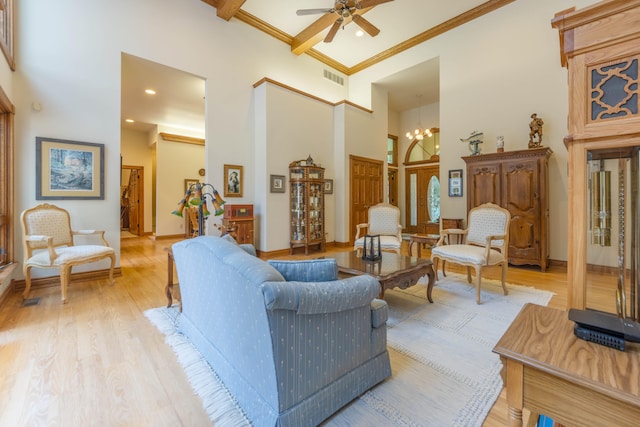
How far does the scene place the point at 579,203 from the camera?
42.6 inches

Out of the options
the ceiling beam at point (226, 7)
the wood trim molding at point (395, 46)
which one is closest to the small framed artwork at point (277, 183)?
the ceiling beam at point (226, 7)

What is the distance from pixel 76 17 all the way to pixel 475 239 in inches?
230

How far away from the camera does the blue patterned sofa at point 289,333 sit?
113cm

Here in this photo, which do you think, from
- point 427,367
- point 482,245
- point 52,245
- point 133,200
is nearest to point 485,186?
point 482,245

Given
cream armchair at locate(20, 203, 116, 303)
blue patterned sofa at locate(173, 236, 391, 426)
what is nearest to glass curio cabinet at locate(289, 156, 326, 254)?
cream armchair at locate(20, 203, 116, 303)

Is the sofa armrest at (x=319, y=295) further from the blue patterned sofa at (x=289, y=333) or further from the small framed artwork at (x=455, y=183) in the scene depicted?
the small framed artwork at (x=455, y=183)

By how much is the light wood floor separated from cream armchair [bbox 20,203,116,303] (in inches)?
14.2

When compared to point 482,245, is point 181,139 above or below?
above

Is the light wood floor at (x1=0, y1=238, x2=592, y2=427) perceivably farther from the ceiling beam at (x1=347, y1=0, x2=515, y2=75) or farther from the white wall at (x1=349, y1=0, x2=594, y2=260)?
the ceiling beam at (x1=347, y1=0, x2=515, y2=75)

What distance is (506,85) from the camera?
189 inches

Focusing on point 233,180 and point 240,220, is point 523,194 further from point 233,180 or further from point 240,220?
point 233,180

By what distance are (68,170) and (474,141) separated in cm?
615

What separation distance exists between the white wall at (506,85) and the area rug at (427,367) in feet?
8.47

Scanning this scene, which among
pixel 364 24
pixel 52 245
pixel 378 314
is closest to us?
pixel 378 314
